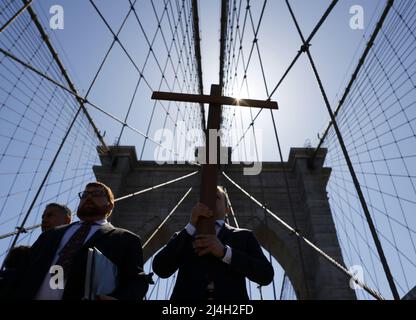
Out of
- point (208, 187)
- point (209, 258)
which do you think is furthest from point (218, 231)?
point (208, 187)

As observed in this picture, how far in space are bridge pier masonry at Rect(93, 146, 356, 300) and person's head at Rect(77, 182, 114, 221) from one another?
6.01m

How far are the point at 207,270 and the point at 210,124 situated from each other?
644mm

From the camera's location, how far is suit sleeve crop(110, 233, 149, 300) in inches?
45.1

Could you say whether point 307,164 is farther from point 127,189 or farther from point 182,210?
point 127,189

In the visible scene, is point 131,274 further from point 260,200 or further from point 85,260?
point 260,200

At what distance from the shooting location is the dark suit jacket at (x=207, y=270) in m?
1.25

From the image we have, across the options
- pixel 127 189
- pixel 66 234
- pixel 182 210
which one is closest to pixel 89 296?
pixel 66 234

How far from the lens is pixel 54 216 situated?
74.2 inches

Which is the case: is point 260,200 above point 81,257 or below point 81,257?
above

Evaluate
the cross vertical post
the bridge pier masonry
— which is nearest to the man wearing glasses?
the cross vertical post

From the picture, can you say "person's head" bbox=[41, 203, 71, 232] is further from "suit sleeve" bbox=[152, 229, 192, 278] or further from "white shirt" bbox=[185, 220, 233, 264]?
"white shirt" bbox=[185, 220, 233, 264]

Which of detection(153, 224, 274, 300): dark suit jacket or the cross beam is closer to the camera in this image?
detection(153, 224, 274, 300): dark suit jacket

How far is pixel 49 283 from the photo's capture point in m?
1.12
